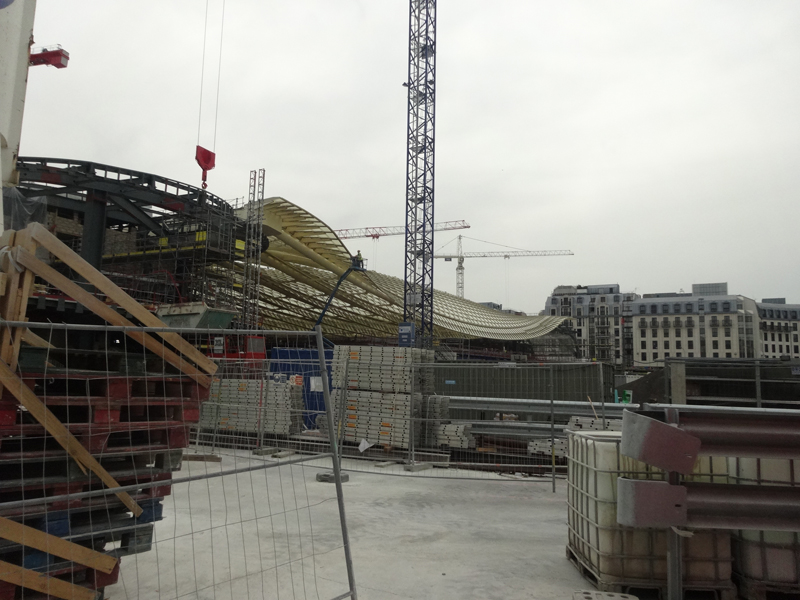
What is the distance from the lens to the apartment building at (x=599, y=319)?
111250 millimetres

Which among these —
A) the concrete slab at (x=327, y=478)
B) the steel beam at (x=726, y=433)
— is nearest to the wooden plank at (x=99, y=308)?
the steel beam at (x=726, y=433)

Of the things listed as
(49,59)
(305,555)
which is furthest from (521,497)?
(49,59)

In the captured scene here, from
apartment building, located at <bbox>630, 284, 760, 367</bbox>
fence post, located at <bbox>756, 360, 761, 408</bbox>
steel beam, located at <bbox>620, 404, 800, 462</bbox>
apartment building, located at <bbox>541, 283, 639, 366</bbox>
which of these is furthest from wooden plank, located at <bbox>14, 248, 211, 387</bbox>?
apartment building, located at <bbox>541, 283, 639, 366</bbox>

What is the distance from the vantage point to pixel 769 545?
443 centimetres

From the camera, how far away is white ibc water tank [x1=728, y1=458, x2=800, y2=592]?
4332 millimetres

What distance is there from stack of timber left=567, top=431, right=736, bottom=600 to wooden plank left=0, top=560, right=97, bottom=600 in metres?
4.08

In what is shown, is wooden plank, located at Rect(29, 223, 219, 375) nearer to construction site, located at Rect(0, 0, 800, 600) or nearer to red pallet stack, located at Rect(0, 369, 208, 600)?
construction site, located at Rect(0, 0, 800, 600)

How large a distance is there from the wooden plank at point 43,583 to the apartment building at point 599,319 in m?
108

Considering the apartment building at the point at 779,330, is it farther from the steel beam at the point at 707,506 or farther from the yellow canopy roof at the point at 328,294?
the steel beam at the point at 707,506

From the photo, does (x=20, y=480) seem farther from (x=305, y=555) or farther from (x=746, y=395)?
(x=746, y=395)

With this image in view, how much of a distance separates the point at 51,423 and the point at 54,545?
2.68 ft

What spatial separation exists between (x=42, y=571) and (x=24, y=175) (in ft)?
79.1

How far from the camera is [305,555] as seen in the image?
591 cm

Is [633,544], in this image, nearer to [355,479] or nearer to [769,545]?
[769,545]
